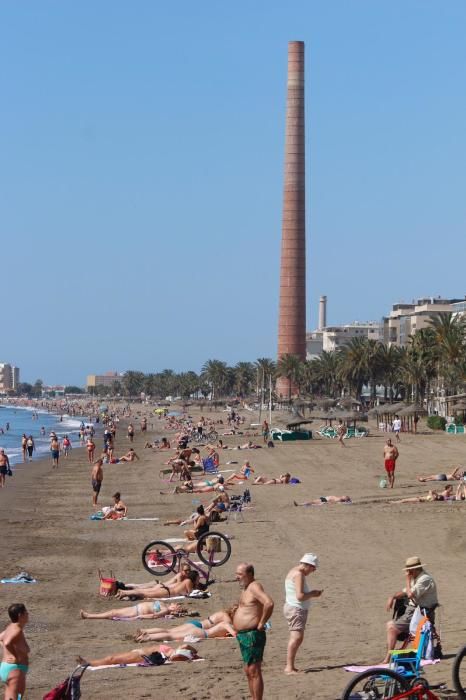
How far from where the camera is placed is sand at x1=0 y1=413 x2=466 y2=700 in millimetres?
9734

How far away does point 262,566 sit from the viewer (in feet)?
51.0

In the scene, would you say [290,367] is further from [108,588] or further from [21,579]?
[108,588]

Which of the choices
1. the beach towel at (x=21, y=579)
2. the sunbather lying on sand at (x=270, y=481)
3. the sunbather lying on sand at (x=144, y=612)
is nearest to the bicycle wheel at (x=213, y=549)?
the beach towel at (x=21, y=579)

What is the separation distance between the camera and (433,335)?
65.8m

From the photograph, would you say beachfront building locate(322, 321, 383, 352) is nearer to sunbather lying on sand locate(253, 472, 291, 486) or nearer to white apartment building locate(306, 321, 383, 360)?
white apartment building locate(306, 321, 383, 360)

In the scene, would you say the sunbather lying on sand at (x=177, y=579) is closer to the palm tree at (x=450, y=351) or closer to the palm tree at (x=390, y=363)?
the palm tree at (x=450, y=351)

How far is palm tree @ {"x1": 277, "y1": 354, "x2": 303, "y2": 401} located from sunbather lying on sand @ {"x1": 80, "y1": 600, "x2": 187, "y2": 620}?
85.0m

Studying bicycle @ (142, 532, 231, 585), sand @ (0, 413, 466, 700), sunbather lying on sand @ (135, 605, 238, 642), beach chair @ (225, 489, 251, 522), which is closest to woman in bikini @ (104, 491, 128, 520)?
sand @ (0, 413, 466, 700)

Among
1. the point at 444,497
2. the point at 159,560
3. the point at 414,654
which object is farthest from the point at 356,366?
the point at 414,654

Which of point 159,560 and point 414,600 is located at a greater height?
point 414,600

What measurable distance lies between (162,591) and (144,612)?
1087 mm

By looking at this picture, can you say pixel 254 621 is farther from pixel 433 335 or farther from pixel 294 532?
pixel 433 335

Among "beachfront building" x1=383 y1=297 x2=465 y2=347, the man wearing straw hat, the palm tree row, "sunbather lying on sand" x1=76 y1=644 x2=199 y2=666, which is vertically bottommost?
"sunbather lying on sand" x1=76 y1=644 x2=199 y2=666

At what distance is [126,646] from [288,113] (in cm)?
8977
